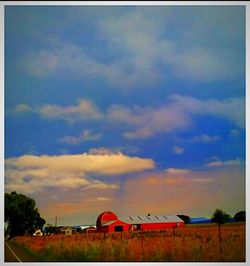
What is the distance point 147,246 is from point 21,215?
1232 millimetres

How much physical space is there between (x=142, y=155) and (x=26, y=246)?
1.40m

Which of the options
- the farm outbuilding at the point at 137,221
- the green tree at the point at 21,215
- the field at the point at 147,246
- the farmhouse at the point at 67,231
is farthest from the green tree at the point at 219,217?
the green tree at the point at 21,215

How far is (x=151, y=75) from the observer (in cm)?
582

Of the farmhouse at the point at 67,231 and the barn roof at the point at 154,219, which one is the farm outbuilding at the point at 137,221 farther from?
the farmhouse at the point at 67,231

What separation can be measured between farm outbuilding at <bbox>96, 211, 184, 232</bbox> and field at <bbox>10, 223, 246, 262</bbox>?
0.20ft

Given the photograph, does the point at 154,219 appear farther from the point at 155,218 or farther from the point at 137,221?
the point at 137,221

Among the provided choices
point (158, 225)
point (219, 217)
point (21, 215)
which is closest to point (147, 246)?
point (158, 225)

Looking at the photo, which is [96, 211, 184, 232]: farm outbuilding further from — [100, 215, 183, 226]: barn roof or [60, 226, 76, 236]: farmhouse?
[60, 226, 76, 236]: farmhouse

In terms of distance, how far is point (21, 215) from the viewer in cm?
573

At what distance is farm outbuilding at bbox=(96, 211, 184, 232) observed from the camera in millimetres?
5758

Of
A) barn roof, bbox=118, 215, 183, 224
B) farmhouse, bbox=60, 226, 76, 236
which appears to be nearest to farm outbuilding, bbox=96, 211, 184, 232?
barn roof, bbox=118, 215, 183, 224

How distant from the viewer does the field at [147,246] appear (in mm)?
5734

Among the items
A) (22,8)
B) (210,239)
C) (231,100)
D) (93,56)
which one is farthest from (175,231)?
(22,8)

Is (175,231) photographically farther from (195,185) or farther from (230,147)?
(230,147)
